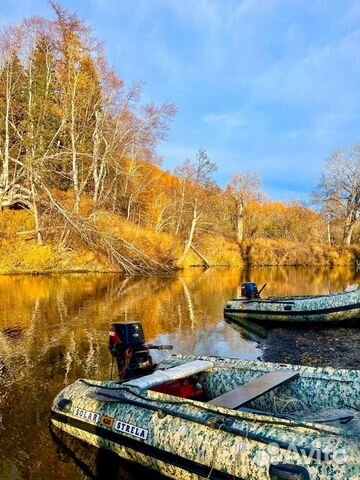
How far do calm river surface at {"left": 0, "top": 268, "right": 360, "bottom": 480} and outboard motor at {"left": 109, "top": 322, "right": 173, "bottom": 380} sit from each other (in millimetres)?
1020

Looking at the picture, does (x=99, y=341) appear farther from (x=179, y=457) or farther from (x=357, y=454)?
(x=357, y=454)

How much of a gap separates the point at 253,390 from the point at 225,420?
2.80 ft

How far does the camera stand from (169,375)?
488 centimetres

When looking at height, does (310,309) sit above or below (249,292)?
below

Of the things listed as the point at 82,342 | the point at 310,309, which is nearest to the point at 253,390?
the point at 82,342

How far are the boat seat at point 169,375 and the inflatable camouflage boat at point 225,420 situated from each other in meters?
0.01

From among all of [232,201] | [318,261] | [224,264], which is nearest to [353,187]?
[318,261]

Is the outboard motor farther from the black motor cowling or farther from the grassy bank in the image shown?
the grassy bank

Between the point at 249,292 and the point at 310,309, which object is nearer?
the point at 310,309

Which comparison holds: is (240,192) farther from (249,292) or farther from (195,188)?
(249,292)

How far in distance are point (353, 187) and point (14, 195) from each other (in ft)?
113

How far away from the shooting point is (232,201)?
153 feet

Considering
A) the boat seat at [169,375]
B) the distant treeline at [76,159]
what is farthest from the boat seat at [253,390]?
the distant treeline at [76,159]

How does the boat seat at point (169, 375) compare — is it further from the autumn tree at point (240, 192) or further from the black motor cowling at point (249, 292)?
the autumn tree at point (240, 192)
